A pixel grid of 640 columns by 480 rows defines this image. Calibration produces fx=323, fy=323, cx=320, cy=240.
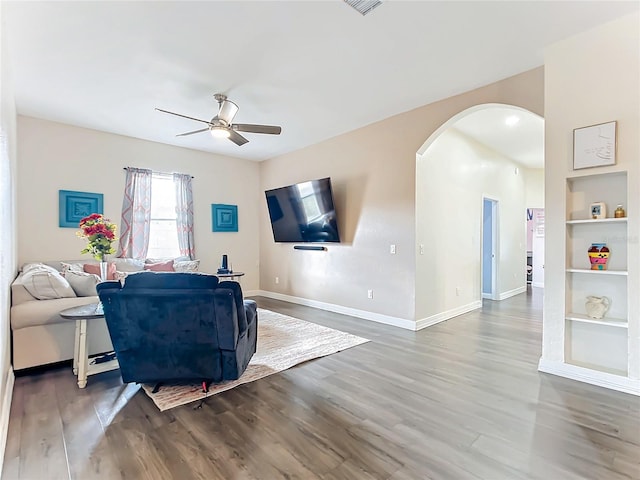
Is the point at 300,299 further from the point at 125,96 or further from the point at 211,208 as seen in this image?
the point at 125,96

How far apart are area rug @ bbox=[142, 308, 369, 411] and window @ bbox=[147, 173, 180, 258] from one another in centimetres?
228

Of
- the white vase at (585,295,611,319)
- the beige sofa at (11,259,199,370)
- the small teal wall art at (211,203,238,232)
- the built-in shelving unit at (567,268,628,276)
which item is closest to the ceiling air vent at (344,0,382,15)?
the built-in shelving unit at (567,268,628,276)

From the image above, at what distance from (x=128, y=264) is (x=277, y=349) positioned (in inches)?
122

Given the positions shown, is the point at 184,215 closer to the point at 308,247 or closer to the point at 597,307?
the point at 308,247

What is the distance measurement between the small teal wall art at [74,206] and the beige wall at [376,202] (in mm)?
3344

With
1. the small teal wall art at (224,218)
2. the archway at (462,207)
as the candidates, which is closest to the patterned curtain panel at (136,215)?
the small teal wall art at (224,218)

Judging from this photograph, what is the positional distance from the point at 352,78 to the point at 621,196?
8.84 feet

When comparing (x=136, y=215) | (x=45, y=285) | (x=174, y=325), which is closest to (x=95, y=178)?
(x=136, y=215)

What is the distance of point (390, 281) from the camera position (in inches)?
184

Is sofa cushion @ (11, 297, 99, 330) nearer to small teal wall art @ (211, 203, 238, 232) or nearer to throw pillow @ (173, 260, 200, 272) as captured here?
throw pillow @ (173, 260, 200, 272)

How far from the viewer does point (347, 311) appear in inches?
209

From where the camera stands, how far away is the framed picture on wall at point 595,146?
266 cm

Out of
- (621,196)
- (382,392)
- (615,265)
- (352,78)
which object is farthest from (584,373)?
(352,78)

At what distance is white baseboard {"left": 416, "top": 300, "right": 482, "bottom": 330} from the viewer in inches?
177
